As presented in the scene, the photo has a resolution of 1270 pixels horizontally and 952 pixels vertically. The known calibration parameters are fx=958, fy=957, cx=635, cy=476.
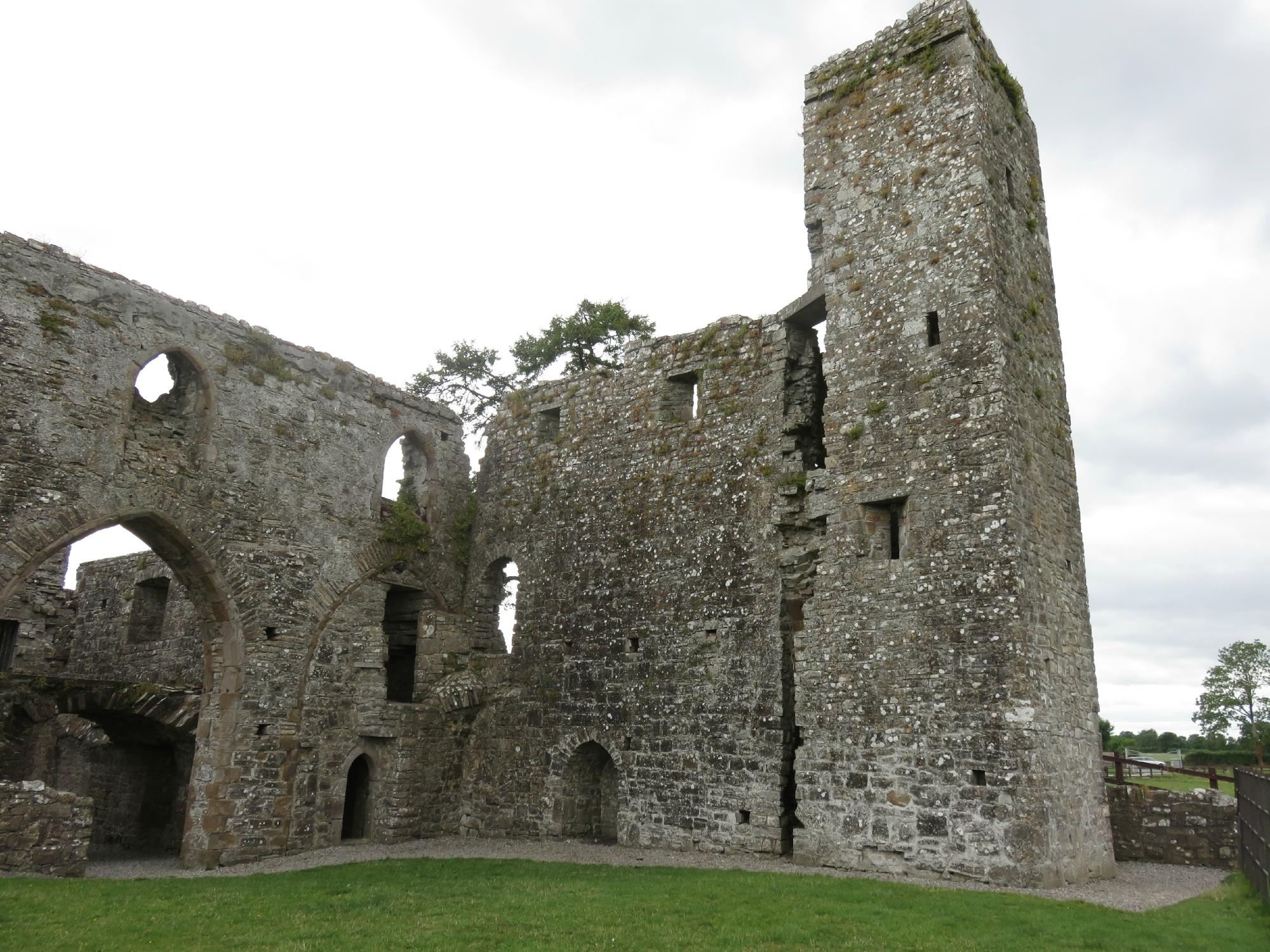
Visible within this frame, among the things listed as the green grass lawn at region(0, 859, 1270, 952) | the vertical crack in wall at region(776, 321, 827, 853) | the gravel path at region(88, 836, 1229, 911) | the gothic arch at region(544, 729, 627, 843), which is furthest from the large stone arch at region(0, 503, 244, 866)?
the vertical crack in wall at region(776, 321, 827, 853)

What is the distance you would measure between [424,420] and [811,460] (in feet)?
25.4

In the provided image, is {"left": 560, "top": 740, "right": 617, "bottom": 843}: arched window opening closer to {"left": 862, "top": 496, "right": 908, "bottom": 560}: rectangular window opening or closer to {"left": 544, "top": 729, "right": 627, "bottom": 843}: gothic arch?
{"left": 544, "top": 729, "right": 627, "bottom": 843}: gothic arch

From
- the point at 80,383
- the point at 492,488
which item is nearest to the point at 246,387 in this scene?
the point at 80,383

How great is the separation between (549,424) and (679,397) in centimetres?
295

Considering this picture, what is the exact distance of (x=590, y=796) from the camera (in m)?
15.4

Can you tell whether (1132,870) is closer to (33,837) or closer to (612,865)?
(612,865)

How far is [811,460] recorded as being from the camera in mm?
14156

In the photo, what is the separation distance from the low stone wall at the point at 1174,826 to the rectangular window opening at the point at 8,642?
21129 millimetres

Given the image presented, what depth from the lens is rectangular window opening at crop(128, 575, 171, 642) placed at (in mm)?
20188

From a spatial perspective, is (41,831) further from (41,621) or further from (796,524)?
(41,621)

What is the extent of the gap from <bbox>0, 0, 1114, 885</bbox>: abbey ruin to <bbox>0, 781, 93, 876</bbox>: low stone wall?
0.05 m

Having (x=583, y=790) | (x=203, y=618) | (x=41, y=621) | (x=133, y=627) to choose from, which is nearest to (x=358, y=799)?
(x=583, y=790)

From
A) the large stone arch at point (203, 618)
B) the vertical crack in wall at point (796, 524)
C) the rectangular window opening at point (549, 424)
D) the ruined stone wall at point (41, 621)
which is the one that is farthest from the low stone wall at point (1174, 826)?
the ruined stone wall at point (41, 621)

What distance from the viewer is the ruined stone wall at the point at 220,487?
12656 millimetres
